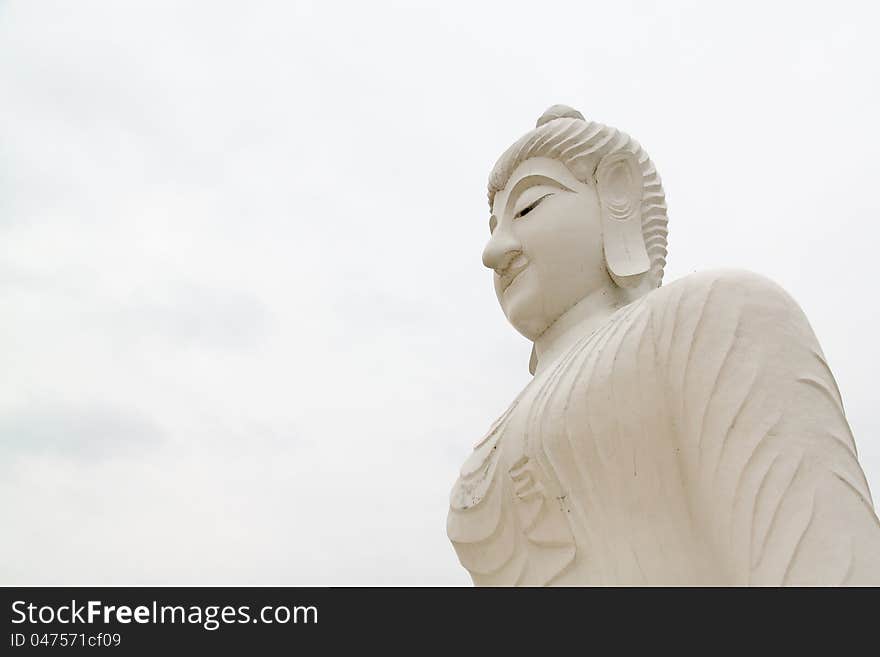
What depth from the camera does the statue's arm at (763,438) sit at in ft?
10.4

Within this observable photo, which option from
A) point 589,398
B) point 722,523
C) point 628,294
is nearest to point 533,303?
point 628,294

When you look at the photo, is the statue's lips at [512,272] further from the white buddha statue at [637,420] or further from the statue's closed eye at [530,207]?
the statue's closed eye at [530,207]

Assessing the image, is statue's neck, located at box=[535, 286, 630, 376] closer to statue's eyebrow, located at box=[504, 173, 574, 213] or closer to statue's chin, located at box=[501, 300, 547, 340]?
statue's chin, located at box=[501, 300, 547, 340]

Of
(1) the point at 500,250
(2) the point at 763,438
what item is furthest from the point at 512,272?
(2) the point at 763,438

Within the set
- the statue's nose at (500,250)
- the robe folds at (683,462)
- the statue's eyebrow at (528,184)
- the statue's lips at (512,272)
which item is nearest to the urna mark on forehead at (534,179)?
the statue's eyebrow at (528,184)

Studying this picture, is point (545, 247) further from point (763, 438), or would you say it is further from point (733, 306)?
point (763, 438)

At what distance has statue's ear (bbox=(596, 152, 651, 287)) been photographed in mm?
4473

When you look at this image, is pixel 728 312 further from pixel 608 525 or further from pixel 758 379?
pixel 608 525

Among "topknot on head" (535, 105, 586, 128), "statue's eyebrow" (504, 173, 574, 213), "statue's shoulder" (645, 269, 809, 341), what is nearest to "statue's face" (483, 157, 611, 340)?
"statue's eyebrow" (504, 173, 574, 213)

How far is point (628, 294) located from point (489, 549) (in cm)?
130

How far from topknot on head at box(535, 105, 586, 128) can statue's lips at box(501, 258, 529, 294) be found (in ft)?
2.42

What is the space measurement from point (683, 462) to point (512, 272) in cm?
134

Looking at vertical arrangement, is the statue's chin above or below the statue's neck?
above

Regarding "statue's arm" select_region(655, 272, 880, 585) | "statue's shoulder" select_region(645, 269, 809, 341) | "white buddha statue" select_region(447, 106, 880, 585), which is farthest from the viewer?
"statue's shoulder" select_region(645, 269, 809, 341)
